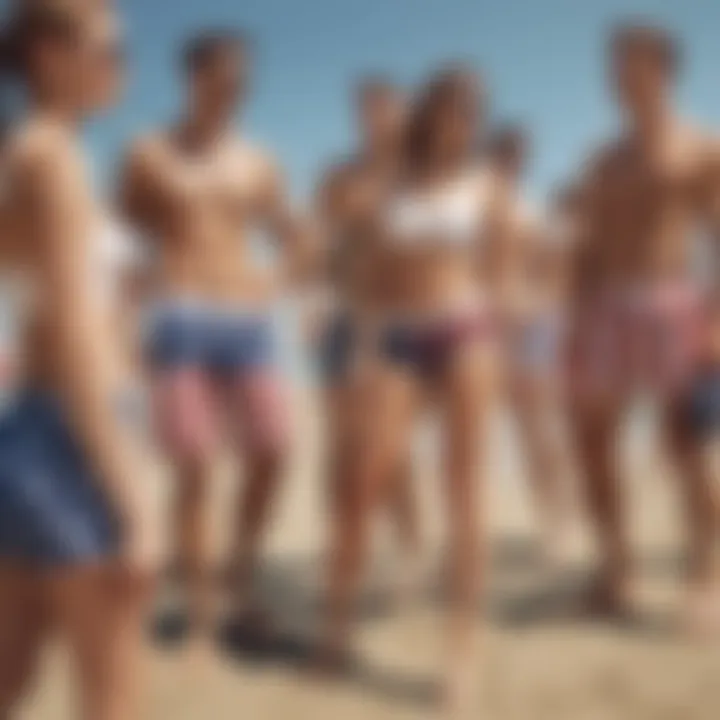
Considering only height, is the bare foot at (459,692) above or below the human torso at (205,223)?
below

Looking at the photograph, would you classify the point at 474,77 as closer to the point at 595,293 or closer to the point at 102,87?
the point at 595,293

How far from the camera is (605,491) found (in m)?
1.50

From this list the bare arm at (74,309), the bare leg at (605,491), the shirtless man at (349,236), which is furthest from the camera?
the bare leg at (605,491)

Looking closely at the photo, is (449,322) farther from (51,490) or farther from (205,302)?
(51,490)

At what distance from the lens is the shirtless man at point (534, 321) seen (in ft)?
4.46

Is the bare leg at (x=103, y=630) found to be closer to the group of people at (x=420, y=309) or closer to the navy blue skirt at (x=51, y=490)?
the navy blue skirt at (x=51, y=490)

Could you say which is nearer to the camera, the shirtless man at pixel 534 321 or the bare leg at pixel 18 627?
the bare leg at pixel 18 627

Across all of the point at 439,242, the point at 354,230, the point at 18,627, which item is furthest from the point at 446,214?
the point at 18,627

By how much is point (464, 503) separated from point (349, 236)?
314mm

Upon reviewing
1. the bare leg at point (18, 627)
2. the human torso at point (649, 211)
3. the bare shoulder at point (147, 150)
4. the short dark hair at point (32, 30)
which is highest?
the human torso at point (649, 211)

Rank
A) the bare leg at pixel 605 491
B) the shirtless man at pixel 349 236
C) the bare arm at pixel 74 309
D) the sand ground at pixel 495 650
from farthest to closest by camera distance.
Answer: the bare leg at pixel 605 491 < the shirtless man at pixel 349 236 < the sand ground at pixel 495 650 < the bare arm at pixel 74 309

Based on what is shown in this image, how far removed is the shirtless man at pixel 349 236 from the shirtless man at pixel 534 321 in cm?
13

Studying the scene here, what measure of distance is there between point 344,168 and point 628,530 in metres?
0.56

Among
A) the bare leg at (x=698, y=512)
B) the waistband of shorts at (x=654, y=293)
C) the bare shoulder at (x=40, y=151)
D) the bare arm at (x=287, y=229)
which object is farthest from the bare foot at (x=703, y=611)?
the bare shoulder at (x=40, y=151)
